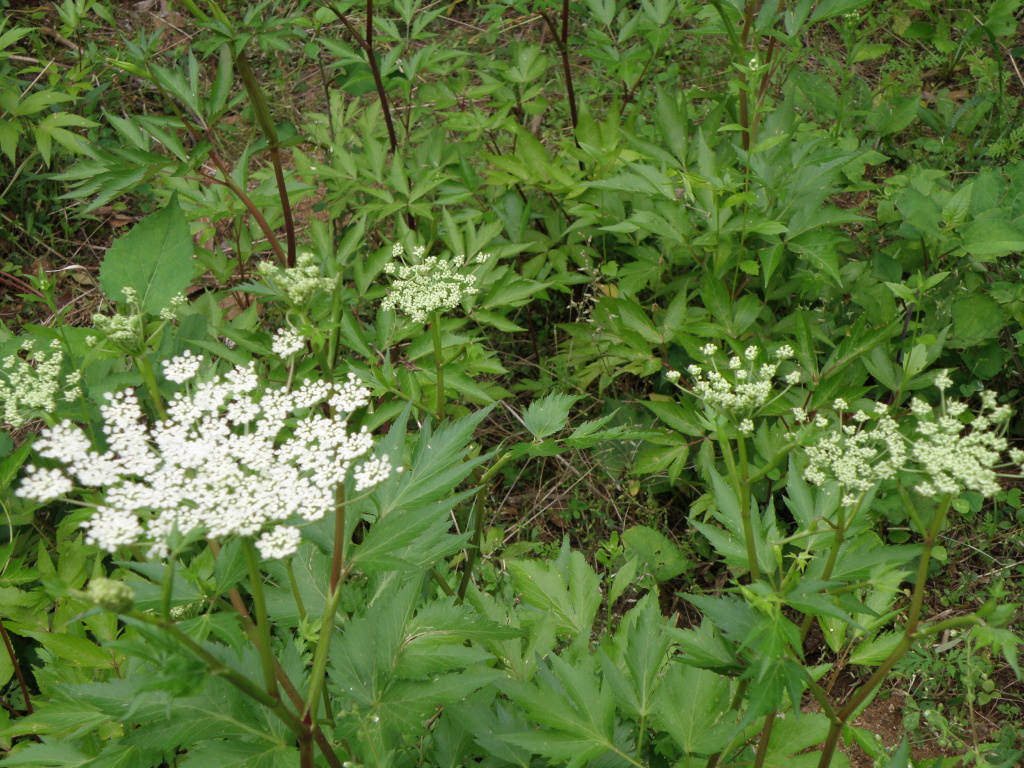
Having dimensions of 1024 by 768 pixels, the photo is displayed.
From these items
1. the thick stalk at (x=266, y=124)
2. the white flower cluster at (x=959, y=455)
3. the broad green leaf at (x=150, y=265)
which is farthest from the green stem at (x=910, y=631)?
the thick stalk at (x=266, y=124)

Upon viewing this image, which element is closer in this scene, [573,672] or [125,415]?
[125,415]

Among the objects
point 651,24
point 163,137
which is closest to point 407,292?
point 163,137

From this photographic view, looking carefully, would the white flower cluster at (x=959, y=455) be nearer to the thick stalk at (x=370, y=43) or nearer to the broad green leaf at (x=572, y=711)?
the broad green leaf at (x=572, y=711)

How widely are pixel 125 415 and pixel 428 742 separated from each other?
4.21ft

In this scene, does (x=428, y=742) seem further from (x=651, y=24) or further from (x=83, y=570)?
(x=651, y=24)

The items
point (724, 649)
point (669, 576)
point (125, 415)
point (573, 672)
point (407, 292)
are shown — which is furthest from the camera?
point (669, 576)

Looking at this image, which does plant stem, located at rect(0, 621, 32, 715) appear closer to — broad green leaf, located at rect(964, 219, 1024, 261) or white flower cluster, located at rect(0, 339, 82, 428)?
white flower cluster, located at rect(0, 339, 82, 428)

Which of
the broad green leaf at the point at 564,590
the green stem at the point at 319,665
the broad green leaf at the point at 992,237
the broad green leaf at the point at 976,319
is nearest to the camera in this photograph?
the green stem at the point at 319,665

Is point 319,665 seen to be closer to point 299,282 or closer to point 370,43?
point 299,282

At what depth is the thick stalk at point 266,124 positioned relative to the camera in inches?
105

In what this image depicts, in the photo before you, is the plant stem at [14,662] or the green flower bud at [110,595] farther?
the plant stem at [14,662]

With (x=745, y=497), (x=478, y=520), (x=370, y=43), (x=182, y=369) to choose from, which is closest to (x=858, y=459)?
(x=745, y=497)

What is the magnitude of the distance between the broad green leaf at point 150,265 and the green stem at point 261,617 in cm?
73

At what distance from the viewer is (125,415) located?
1.45 m
